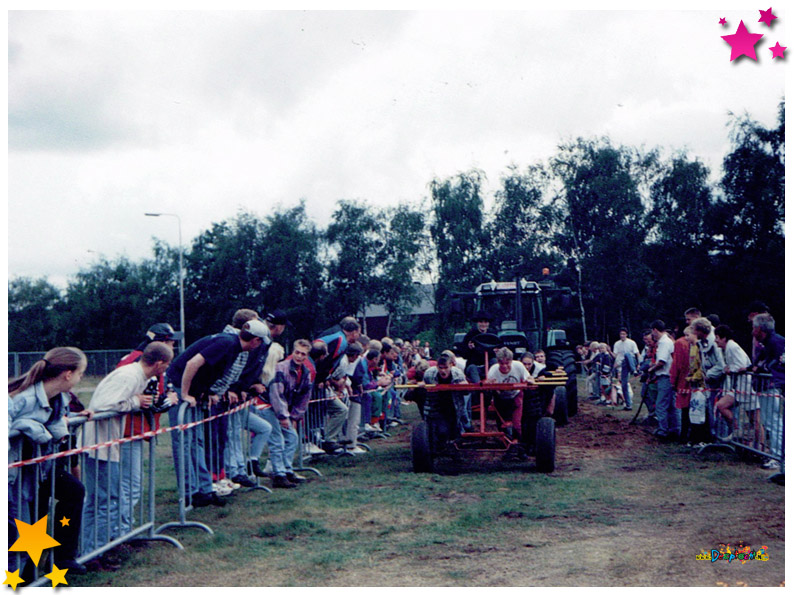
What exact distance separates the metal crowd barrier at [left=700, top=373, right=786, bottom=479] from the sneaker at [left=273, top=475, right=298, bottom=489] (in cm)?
503

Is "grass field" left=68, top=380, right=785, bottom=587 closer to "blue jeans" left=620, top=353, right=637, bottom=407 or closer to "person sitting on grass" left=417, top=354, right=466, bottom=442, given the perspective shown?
"person sitting on grass" left=417, top=354, right=466, bottom=442

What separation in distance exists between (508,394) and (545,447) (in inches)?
37.1

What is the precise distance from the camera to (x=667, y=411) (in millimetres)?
11695

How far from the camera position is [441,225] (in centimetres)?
4388

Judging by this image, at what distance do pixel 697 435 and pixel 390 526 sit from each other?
6091 mm

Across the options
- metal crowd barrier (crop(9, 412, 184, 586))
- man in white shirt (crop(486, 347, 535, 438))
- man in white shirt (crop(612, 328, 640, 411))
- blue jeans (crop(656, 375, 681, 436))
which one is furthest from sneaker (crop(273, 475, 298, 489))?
man in white shirt (crop(612, 328, 640, 411))

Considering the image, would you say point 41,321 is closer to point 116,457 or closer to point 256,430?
point 256,430

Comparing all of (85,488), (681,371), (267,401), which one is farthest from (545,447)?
(85,488)

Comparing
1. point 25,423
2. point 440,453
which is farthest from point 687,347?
point 25,423

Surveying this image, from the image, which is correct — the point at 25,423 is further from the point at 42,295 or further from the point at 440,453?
the point at 42,295

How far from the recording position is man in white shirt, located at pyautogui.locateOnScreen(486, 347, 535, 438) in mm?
9438

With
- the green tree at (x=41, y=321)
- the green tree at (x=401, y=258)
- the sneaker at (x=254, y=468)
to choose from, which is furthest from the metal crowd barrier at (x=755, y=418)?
the green tree at (x=401, y=258)

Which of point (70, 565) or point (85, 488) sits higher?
point (85, 488)

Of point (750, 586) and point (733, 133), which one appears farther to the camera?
point (733, 133)
